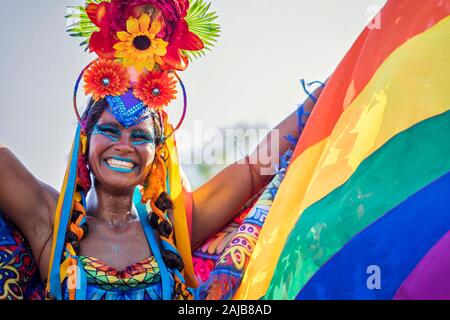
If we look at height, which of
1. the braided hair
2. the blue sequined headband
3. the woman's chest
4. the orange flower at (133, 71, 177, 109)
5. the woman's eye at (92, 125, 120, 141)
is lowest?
the woman's chest

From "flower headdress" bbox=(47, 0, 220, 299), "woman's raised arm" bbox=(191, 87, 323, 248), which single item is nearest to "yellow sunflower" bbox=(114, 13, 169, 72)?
"flower headdress" bbox=(47, 0, 220, 299)

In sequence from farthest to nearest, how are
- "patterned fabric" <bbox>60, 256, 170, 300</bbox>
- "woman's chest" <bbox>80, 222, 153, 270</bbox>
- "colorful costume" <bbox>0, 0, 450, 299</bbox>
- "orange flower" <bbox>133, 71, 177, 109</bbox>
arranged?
"orange flower" <bbox>133, 71, 177, 109</bbox>, "woman's chest" <bbox>80, 222, 153, 270</bbox>, "patterned fabric" <bbox>60, 256, 170, 300</bbox>, "colorful costume" <bbox>0, 0, 450, 299</bbox>

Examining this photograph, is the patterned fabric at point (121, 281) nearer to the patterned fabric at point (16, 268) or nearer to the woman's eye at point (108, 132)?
the patterned fabric at point (16, 268)

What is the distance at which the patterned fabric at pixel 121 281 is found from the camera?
11.1 ft

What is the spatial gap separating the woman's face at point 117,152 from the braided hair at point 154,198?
0.05m

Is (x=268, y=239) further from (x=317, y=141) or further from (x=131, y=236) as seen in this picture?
(x=131, y=236)

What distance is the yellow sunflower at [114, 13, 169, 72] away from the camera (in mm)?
3541

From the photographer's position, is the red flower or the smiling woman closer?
the smiling woman

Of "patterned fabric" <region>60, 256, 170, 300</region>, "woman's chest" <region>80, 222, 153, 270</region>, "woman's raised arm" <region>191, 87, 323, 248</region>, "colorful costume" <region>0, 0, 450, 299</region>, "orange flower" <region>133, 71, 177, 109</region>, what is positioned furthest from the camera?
"woman's raised arm" <region>191, 87, 323, 248</region>

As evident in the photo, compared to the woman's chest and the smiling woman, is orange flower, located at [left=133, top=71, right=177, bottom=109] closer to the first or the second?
the smiling woman

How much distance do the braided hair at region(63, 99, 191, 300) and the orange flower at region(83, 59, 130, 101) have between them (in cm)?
5

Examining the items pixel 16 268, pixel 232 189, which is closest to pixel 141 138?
pixel 232 189
